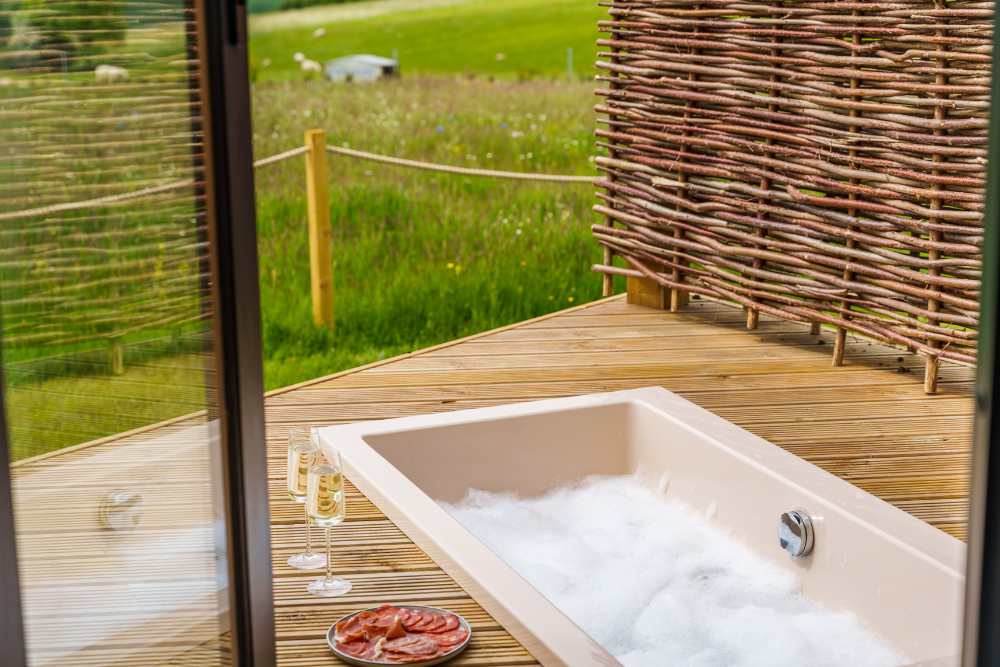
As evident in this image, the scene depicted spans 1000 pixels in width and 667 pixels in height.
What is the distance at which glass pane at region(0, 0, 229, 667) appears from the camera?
1325 mm

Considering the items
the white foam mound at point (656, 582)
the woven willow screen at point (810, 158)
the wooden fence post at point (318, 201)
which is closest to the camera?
the white foam mound at point (656, 582)

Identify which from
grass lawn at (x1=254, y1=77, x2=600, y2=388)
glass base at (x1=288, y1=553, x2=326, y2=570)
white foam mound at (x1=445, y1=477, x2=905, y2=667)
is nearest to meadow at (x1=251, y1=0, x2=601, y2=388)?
grass lawn at (x1=254, y1=77, x2=600, y2=388)

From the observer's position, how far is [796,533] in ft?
9.14

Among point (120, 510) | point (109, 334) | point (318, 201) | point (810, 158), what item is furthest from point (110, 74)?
point (318, 201)

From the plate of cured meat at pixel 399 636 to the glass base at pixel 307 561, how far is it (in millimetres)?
278

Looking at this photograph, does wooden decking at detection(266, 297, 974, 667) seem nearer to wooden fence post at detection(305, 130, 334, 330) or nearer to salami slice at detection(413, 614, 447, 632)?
salami slice at detection(413, 614, 447, 632)

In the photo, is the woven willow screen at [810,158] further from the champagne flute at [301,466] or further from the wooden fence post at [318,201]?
the champagne flute at [301,466]

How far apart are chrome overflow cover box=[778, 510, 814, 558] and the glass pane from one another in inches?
63.8

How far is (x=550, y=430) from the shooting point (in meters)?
3.46

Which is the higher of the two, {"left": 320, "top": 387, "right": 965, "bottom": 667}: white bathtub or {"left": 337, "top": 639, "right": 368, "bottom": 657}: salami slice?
{"left": 337, "top": 639, "right": 368, "bottom": 657}: salami slice

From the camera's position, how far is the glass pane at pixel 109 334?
1325mm

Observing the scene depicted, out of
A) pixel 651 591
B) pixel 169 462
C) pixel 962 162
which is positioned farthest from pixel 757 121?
pixel 169 462

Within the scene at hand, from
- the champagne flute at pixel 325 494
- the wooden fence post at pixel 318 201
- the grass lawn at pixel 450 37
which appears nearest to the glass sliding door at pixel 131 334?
the champagne flute at pixel 325 494

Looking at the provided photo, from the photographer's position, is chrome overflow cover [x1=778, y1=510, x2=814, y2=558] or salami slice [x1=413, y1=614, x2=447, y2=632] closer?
salami slice [x1=413, y1=614, x2=447, y2=632]
